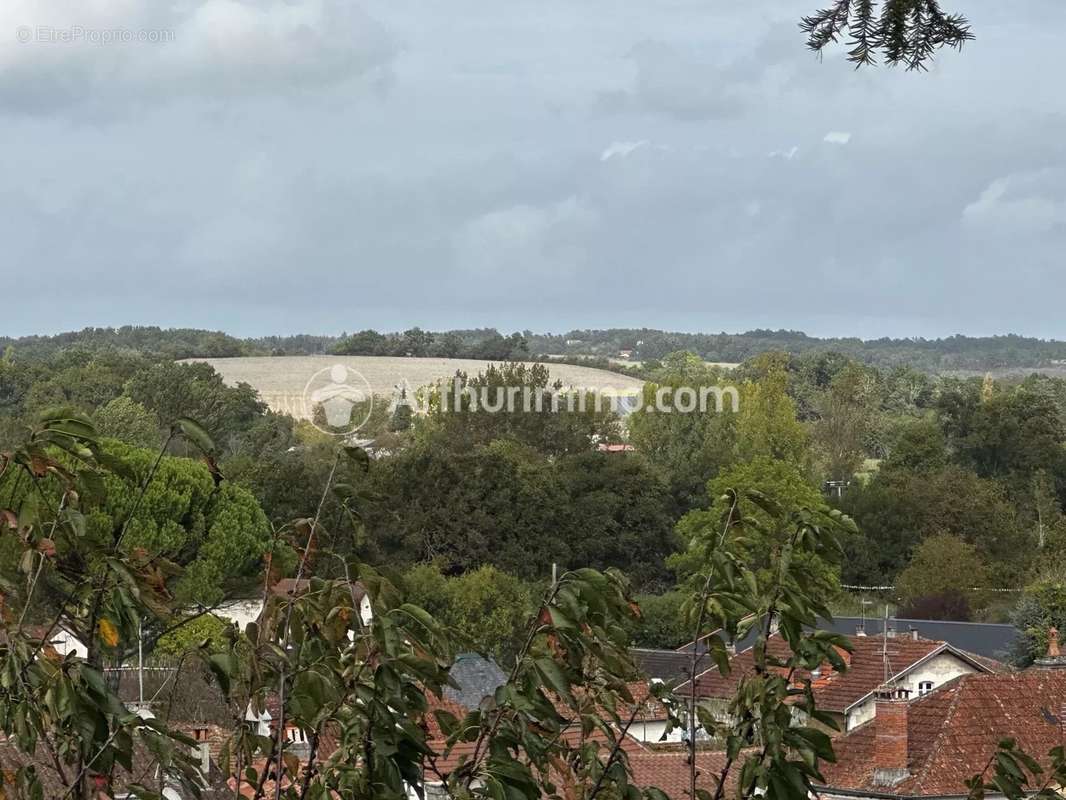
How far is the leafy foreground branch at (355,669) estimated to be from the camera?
155 inches

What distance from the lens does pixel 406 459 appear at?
2584 inches

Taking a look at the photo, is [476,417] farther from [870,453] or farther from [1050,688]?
[1050,688]

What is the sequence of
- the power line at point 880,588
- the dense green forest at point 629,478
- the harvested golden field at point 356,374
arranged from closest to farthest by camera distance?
the dense green forest at point 629,478, the power line at point 880,588, the harvested golden field at point 356,374

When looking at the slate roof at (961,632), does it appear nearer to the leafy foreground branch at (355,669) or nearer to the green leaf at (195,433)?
the leafy foreground branch at (355,669)

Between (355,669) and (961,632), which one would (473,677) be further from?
(355,669)

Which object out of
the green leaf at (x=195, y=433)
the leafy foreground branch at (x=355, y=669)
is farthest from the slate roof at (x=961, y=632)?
the green leaf at (x=195, y=433)

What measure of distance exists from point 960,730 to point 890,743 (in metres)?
1.14

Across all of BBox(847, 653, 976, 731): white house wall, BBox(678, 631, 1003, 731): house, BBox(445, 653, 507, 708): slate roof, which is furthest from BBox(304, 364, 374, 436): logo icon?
BBox(847, 653, 976, 731): white house wall

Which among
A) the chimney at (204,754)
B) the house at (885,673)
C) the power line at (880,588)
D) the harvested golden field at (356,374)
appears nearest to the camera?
the chimney at (204,754)

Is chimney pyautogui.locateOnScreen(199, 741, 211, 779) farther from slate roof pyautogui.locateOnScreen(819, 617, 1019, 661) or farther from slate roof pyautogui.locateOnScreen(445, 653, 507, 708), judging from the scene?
slate roof pyautogui.locateOnScreen(819, 617, 1019, 661)

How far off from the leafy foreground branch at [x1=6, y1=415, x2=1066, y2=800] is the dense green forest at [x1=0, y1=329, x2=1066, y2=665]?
3867cm

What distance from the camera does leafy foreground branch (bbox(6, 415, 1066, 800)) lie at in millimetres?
3932

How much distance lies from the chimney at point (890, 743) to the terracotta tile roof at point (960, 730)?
0.11 meters

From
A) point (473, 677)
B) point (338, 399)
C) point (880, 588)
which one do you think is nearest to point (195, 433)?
point (473, 677)
